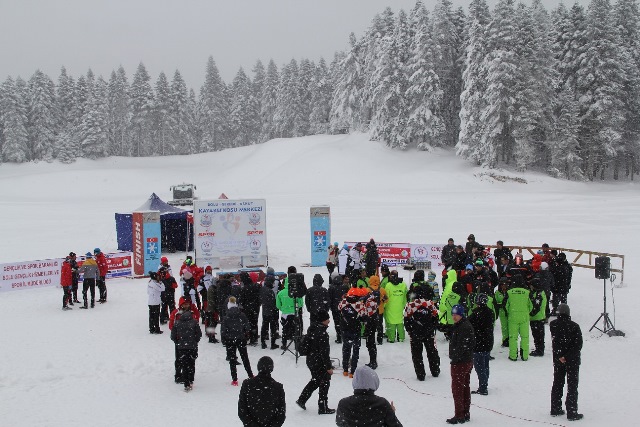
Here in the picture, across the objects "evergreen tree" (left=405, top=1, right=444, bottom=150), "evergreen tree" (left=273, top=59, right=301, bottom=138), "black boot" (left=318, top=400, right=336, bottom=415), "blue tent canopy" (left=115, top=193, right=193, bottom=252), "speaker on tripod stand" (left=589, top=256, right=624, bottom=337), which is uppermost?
"evergreen tree" (left=273, top=59, right=301, bottom=138)

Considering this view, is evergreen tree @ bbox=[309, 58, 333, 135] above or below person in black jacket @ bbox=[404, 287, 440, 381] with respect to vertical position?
above

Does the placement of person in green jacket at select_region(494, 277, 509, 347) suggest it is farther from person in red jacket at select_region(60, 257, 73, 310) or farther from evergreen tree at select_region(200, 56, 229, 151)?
evergreen tree at select_region(200, 56, 229, 151)

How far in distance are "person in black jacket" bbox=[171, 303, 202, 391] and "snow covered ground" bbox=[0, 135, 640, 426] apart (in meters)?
0.38

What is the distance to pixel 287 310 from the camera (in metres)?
11.6

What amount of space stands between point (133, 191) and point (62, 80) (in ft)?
145

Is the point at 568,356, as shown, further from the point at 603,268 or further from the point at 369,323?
the point at 603,268

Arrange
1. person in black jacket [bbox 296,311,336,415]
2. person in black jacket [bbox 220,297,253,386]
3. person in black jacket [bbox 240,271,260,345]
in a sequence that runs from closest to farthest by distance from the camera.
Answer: person in black jacket [bbox 296,311,336,415] → person in black jacket [bbox 220,297,253,386] → person in black jacket [bbox 240,271,260,345]

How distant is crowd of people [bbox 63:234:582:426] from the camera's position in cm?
796

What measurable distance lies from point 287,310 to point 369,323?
223 cm

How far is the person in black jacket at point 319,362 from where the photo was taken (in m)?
8.27

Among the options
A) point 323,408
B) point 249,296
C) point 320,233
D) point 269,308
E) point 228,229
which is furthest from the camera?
point 320,233

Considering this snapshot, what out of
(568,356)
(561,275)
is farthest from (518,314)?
(561,275)

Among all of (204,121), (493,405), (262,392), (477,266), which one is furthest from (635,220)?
(204,121)

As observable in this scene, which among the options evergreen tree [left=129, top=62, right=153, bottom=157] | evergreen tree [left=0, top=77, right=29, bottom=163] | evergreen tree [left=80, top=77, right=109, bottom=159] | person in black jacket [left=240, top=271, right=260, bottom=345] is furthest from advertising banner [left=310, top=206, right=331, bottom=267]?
evergreen tree [left=129, top=62, right=153, bottom=157]
